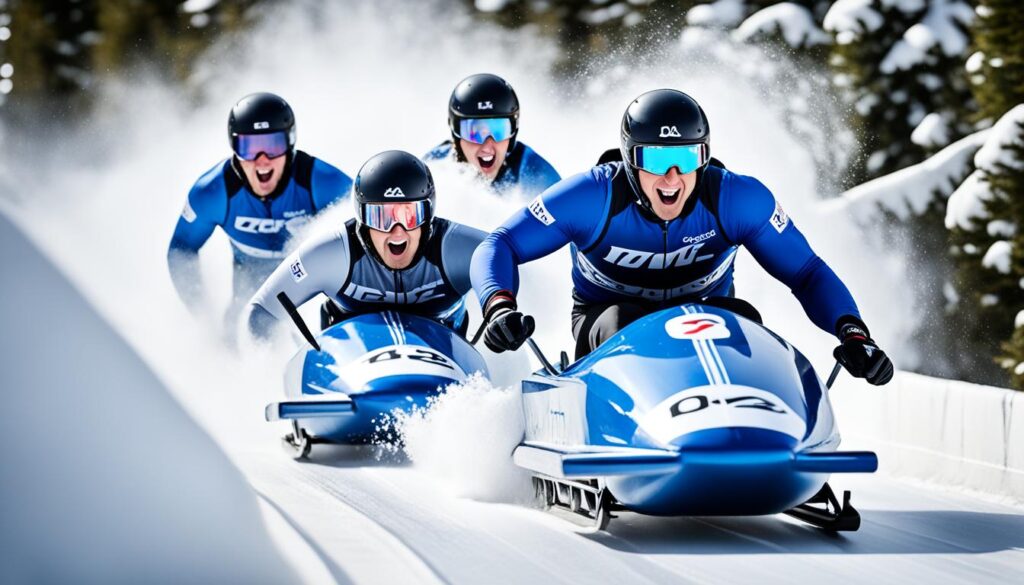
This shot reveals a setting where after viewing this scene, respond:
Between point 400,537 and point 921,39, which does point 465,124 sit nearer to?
point 400,537

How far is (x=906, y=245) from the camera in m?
16.0

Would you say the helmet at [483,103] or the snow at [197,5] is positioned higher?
the snow at [197,5]

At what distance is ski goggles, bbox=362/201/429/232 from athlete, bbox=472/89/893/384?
4.40ft

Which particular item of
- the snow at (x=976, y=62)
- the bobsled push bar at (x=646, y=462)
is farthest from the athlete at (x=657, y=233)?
the snow at (x=976, y=62)

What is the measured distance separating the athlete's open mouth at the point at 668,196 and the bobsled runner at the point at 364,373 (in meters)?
1.48

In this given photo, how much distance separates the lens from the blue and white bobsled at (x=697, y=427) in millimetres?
4699

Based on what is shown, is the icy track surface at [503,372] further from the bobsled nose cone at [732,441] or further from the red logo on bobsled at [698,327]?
the red logo on bobsled at [698,327]

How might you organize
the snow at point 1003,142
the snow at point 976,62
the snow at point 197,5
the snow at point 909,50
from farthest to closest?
the snow at point 197,5, the snow at point 909,50, the snow at point 976,62, the snow at point 1003,142

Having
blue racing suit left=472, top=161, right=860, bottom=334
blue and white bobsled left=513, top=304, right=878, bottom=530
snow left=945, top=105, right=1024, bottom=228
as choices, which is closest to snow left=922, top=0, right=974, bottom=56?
snow left=945, top=105, right=1024, bottom=228

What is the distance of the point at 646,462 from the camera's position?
15.4ft

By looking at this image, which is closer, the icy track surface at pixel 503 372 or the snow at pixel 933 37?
the icy track surface at pixel 503 372

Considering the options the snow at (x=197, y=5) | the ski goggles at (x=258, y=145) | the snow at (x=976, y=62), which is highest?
the snow at (x=197, y=5)

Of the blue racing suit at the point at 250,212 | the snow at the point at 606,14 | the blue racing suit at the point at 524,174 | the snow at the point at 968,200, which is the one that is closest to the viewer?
the blue racing suit at the point at 250,212

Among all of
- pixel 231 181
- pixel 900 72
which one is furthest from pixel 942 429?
pixel 900 72
